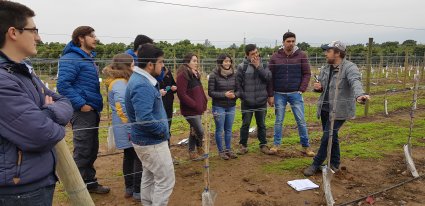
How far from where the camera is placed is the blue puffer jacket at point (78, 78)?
350cm

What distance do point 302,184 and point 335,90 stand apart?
1.23 metres

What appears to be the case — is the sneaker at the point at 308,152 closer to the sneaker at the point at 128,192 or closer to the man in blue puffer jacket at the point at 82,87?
the sneaker at the point at 128,192

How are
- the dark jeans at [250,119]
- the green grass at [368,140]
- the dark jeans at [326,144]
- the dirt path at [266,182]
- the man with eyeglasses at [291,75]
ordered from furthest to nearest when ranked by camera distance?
the dark jeans at [250,119], the man with eyeglasses at [291,75], the green grass at [368,140], the dark jeans at [326,144], the dirt path at [266,182]

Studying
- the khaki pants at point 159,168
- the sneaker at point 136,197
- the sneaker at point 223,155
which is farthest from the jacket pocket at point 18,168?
the sneaker at point 223,155

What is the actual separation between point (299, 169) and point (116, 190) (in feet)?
8.19

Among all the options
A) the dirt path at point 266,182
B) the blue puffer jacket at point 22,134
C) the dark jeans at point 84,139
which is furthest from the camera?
the dirt path at point 266,182

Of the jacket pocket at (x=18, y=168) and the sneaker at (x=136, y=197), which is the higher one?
the jacket pocket at (x=18, y=168)

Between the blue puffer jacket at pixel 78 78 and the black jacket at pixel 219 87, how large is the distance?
1.82m

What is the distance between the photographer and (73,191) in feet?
6.77

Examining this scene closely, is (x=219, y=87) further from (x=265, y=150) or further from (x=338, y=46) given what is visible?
(x=338, y=46)

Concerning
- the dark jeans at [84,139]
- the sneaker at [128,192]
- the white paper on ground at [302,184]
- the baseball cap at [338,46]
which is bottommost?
the white paper on ground at [302,184]

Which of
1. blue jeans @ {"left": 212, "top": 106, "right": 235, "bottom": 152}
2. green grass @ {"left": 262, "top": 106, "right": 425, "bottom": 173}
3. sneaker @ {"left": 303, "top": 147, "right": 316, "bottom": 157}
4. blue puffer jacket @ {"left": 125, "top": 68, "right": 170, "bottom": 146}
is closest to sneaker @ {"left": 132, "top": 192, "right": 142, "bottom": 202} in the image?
blue puffer jacket @ {"left": 125, "top": 68, "right": 170, "bottom": 146}

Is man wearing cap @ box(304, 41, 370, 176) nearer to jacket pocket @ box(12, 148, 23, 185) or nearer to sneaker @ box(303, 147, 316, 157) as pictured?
sneaker @ box(303, 147, 316, 157)

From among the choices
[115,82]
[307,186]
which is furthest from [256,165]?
[115,82]
